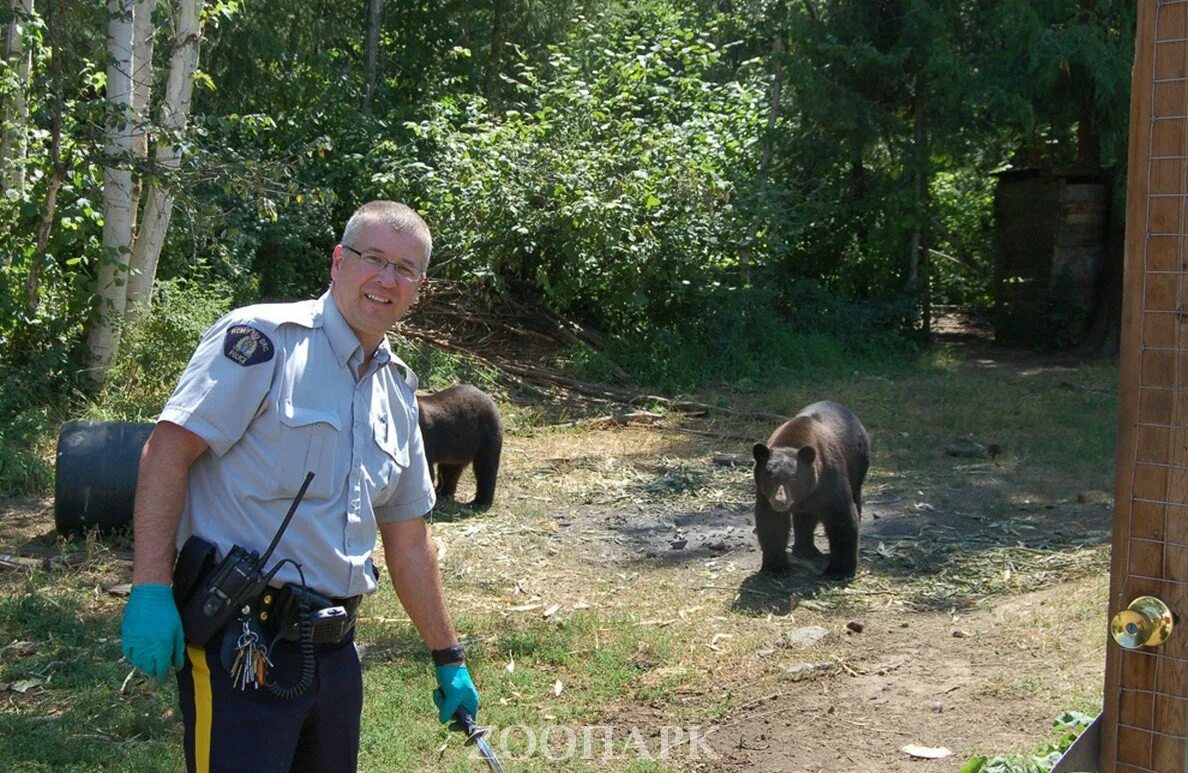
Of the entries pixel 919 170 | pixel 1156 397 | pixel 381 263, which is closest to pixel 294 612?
pixel 381 263

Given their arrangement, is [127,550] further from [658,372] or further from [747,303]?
[747,303]

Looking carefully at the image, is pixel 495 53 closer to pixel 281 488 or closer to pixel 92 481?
pixel 92 481

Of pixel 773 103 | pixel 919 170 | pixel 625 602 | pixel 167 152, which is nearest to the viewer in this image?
pixel 625 602

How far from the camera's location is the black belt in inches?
133

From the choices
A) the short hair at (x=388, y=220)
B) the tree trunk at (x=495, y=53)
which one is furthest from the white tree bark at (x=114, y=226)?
the tree trunk at (x=495, y=53)

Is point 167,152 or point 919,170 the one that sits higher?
point 919,170

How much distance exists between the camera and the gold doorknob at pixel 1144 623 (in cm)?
316

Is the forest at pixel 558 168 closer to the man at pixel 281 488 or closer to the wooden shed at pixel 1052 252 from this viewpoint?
the wooden shed at pixel 1052 252

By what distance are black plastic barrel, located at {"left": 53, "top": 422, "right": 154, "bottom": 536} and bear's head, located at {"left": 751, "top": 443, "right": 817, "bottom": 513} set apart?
172 inches

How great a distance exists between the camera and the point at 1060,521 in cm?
962

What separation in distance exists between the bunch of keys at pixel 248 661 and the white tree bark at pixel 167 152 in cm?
825

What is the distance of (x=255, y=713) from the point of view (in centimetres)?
335

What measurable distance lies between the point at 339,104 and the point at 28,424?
9680 mm

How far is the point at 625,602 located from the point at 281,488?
16.3 feet
